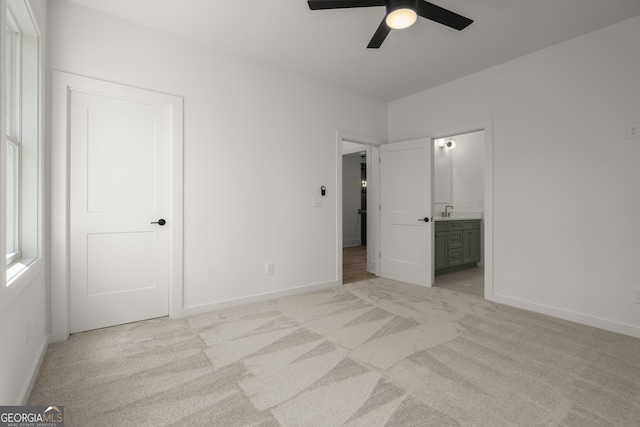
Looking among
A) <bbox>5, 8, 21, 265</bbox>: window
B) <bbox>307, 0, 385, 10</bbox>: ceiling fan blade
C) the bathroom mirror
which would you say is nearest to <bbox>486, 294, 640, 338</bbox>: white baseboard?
the bathroom mirror

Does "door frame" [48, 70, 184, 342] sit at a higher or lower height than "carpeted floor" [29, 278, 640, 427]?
higher

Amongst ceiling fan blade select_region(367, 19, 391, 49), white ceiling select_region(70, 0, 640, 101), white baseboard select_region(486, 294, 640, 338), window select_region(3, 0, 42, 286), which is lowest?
white baseboard select_region(486, 294, 640, 338)

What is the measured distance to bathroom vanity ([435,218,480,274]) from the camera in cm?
464

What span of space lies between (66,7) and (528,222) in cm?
462

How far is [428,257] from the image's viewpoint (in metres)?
4.02

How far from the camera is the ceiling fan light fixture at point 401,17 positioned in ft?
6.42

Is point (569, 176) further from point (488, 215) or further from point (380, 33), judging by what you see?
point (380, 33)

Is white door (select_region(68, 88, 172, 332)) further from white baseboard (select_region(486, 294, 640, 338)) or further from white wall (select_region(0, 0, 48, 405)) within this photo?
white baseboard (select_region(486, 294, 640, 338))

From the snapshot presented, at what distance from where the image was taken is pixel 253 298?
3.35 meters

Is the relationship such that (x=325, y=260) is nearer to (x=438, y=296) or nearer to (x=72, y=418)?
(x=438, y=296)

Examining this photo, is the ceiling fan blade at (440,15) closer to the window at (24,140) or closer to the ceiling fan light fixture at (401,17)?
the ceiling fan light fixture at (401,17)

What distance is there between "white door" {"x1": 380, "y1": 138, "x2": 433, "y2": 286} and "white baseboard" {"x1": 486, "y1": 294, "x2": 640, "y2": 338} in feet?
2.94

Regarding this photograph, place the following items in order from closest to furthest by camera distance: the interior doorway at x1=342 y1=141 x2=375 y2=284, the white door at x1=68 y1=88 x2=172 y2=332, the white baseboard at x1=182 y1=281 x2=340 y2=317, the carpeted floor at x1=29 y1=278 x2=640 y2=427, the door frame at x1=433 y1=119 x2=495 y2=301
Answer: the carpeted floor at x1=29 y1=278 x2=640 y2=427 → the white door at x1=68 y1=88 x2=172 y2=332 → the white baseboard at x1=182 y1=281 x2=340 y2=317 → the door frame at x1=433 y1=119 x2=495 y2=301 → the interior doorway at x1=342 y1=141 x2=375 y2=284

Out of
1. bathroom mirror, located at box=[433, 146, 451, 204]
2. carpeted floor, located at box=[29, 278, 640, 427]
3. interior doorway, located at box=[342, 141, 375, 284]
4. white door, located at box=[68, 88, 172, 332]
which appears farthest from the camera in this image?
interior doorway, located at box=[342, 141, 375, 284]
